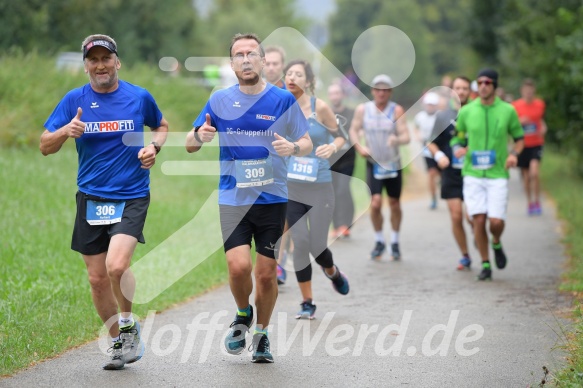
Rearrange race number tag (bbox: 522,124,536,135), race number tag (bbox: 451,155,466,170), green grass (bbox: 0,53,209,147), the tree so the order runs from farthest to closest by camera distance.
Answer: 1. the tree
2. green grass (bbox: 0,53,209,147)
3. race number tag (bbox: 522,124,536,135)
4. race number tag (bbox: 451,155,466,170)

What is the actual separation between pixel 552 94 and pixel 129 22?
29498mm

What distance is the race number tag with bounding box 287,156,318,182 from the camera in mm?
8867

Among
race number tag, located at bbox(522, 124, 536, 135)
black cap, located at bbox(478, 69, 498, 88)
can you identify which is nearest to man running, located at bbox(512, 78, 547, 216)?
race number tag, located at bbox(522, 124, 536, 135)

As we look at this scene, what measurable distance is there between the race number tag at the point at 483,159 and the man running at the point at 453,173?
2.06 feet

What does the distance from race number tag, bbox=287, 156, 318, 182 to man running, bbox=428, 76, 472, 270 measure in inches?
117

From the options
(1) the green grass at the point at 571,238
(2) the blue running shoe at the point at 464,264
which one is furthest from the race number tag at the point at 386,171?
(1) the green grass at the point at 571,238

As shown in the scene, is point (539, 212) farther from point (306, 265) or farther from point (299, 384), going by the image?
point (299, 384)

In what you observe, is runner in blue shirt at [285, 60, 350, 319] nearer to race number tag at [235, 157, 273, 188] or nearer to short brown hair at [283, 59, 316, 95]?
short brown hair at [283, 59, 316, 95]

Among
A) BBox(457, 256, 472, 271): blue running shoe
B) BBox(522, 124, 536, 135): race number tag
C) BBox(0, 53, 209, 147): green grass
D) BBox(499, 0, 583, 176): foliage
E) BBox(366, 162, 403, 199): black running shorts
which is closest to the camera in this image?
BBox(457, 256, 472, 271): blue running shoe

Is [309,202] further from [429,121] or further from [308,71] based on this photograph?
[429,121]

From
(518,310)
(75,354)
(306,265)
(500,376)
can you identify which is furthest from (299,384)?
(518,310)

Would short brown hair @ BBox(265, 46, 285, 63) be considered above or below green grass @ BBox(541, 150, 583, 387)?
above

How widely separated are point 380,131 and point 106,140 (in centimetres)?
657

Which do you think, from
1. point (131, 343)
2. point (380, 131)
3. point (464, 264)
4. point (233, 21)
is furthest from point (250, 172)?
point (233, 21)
